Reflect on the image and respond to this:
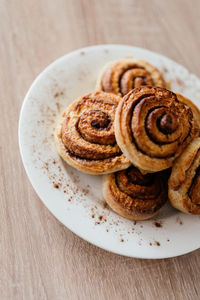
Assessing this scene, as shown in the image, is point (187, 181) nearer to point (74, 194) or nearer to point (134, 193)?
point (134, 193)

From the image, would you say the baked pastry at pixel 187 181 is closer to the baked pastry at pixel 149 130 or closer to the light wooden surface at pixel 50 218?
the baked pastry at pixel 149 130

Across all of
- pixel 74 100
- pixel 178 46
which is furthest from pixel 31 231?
pixel 178 46

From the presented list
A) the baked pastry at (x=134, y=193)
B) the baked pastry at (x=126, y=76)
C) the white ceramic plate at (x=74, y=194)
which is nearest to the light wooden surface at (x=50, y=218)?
the white ceramic plate at (x=74, y=194)

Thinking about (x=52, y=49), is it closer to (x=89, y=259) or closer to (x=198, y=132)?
(x=198, y=132)

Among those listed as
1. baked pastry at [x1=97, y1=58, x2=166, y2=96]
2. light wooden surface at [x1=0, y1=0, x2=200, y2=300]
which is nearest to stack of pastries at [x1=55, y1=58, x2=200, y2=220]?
baked pastry at [x1=97, y1=58, x2=166, y2=96]

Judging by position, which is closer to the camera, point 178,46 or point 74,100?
point 74,100

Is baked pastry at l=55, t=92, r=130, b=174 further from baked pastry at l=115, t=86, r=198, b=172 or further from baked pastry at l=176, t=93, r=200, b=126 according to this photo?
baked pastry at l=176, t=93, r=200, b=126
